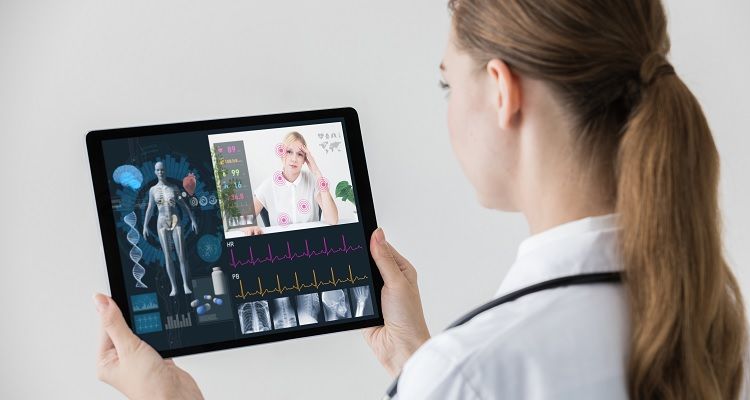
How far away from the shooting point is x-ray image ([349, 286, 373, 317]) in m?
1.74

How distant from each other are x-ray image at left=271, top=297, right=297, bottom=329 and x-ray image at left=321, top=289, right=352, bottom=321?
0.21 feet

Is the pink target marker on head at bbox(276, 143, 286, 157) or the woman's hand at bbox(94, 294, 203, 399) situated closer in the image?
the woman's hand at bbox(94, 294, 203, 399)

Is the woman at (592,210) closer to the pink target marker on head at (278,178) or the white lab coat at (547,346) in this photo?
the white lab coat at (547,346)

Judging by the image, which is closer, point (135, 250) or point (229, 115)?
point (135, 250)

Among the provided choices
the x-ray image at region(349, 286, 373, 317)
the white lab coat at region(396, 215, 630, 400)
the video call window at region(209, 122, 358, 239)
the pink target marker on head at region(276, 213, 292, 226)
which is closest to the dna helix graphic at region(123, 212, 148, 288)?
the video call window at region(209, 122, 358, 239)

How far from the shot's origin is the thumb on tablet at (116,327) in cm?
154

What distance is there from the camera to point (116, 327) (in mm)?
1541

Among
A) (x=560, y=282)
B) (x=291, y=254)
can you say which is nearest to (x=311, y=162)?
(x=291, y=254)

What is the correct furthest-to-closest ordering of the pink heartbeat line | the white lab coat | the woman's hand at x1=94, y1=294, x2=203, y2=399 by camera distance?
the pink heartbeat line < the woman's hand at x1=94, y1=294, x2=203, y2=399 < the white lab coat

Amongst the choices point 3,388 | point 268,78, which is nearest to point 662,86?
point 268,78

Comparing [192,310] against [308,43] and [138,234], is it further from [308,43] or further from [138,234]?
[308,43]

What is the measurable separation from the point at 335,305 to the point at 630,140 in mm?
855

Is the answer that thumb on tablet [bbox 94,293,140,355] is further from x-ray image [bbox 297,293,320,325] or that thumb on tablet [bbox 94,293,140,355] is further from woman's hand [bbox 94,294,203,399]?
x-ray image [bbox 297,293,320,325]

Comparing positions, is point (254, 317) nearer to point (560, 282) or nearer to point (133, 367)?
point (133, 367)
